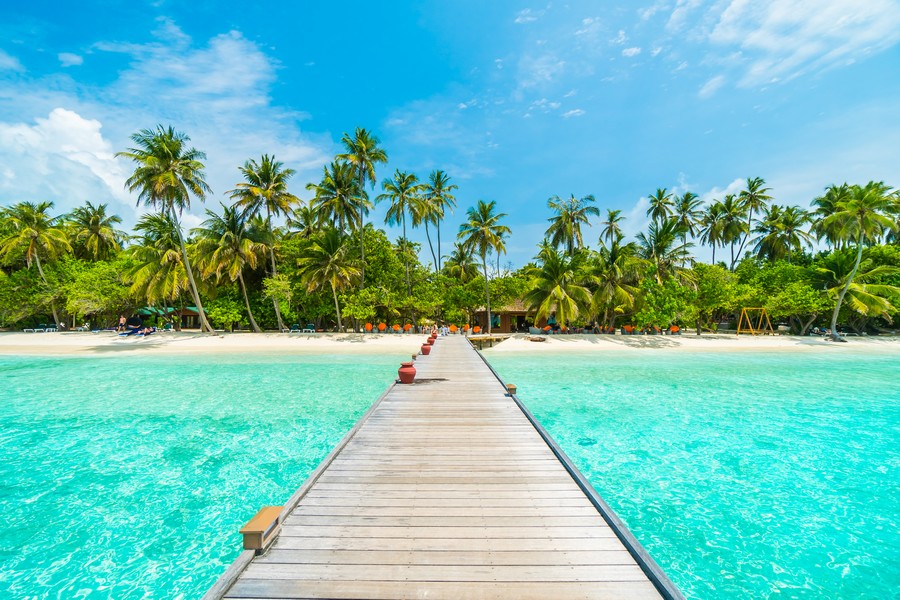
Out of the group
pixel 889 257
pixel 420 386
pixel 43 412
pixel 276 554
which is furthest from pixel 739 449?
pixel 889 257

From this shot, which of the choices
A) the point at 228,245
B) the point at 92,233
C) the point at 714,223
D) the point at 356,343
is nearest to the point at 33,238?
the point at 92,233

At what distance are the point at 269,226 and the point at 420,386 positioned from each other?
1062 inches

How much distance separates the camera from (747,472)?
716cm

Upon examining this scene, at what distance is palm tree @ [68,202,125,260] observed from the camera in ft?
124

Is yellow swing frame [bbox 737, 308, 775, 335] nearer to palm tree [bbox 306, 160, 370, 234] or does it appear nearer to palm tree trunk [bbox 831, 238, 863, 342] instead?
palm tree trunk [bbox 831, 238, 863, 342]

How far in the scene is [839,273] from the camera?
3216 cm

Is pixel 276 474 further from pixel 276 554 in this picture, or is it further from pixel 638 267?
pixel 638 267

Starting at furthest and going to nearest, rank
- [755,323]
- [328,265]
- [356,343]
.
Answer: [755,323], [328,265], [356,343]

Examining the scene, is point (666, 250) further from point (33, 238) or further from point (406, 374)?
point (33, 238)

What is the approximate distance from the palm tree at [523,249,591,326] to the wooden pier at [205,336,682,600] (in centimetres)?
2440

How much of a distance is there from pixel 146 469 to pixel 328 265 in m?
22.5

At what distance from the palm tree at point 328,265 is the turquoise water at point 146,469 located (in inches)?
550

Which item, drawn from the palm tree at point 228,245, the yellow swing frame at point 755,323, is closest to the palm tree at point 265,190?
the palm tree at point 228,245

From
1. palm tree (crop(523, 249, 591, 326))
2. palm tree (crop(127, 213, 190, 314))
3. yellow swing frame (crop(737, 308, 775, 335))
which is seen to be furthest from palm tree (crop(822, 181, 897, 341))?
palm tree (crop(127, 213, 190, 314))
